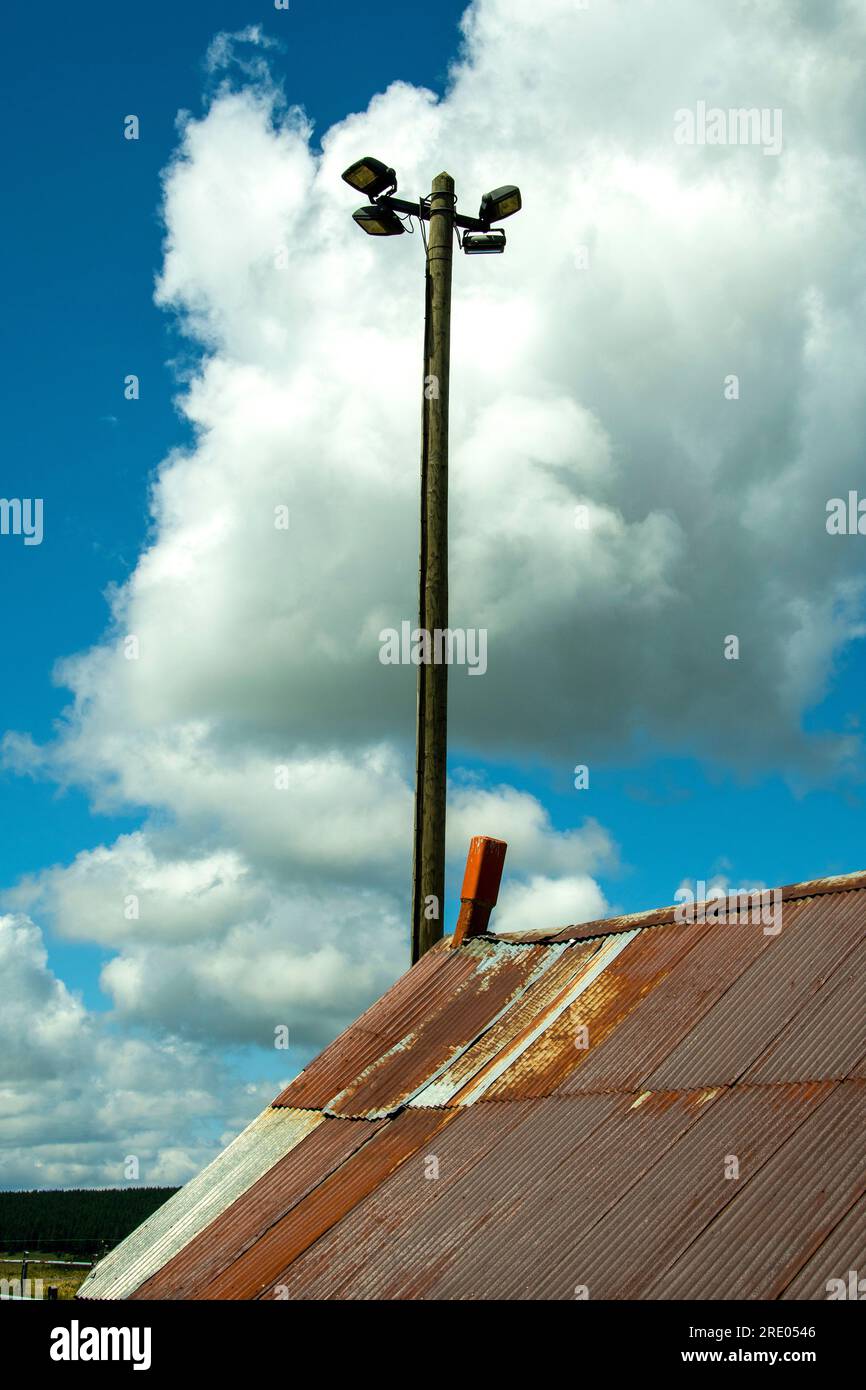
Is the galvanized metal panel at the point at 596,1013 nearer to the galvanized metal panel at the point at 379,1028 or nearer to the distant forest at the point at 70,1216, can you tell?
the galvanized metal panel at the point at 379,1028

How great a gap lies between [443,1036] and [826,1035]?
3.64 m

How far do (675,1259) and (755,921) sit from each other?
2781mm

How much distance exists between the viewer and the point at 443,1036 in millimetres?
9766

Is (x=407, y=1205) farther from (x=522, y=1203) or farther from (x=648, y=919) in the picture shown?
(x=648, y=919)

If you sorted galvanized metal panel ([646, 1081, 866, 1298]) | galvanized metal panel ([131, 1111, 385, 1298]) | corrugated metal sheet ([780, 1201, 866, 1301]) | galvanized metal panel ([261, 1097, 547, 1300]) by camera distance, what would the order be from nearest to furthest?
1. corrugated metal sheet ([780, 1201, 866, 1301])
2. galvanized metal panel ([646, 1081, 866, 1298])
3. galvanized metal panel ([261, 1097, 547, 1300])
4. galvanized metal panel ([131, 1111, 385, 1298])

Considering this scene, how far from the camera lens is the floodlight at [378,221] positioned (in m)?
14.0

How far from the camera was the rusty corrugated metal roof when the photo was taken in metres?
5.98

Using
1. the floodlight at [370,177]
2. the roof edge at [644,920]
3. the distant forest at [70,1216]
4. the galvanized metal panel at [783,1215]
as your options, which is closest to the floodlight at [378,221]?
the floodlight at [370,177]

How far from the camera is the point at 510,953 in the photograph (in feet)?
34.3

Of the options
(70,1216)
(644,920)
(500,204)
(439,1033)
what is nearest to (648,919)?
(644,920)

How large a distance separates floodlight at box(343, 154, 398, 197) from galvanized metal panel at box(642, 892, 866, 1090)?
9.34 metres

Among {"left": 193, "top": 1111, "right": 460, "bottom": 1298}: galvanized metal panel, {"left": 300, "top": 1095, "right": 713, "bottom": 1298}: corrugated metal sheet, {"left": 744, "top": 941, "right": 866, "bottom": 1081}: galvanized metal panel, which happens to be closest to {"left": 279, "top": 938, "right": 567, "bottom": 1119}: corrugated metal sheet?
{"left": 193, "top": 1111, "right": 460, "bottom": 1298}: galvanized metal panel

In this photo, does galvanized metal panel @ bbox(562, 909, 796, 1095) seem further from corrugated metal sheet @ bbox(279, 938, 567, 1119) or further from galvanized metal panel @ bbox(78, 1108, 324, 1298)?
galvanized metal panel @ bbox(78, 1108, 324, 1298)
